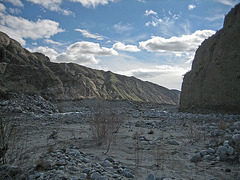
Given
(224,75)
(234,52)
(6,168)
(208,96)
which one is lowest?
(6,168)

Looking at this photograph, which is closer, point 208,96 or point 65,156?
point 65,156

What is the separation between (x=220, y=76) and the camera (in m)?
16.4

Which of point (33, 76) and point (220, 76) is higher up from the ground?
point (33, 76)

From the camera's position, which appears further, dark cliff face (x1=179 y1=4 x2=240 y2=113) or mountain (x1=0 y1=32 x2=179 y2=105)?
mountain (x1=0 y1=32 x2=179 y2=105)

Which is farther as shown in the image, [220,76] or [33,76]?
[33,76]

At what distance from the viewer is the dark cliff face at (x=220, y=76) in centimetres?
1508

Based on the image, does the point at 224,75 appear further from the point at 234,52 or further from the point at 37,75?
the point at 37,75

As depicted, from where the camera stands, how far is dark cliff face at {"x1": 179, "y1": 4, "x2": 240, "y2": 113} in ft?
49.5

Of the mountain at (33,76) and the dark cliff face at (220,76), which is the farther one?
the mountain at (33,76)

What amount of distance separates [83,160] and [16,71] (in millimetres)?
47468

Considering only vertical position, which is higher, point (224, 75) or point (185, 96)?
point (224, 75)

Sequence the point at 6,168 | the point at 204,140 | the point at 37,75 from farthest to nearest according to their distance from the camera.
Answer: the point at 37,75 < the point at 204,140 < the point at 6,168

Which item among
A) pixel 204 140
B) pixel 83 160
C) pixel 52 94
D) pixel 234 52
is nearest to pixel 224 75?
pixel 234 52

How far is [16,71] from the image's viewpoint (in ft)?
145
